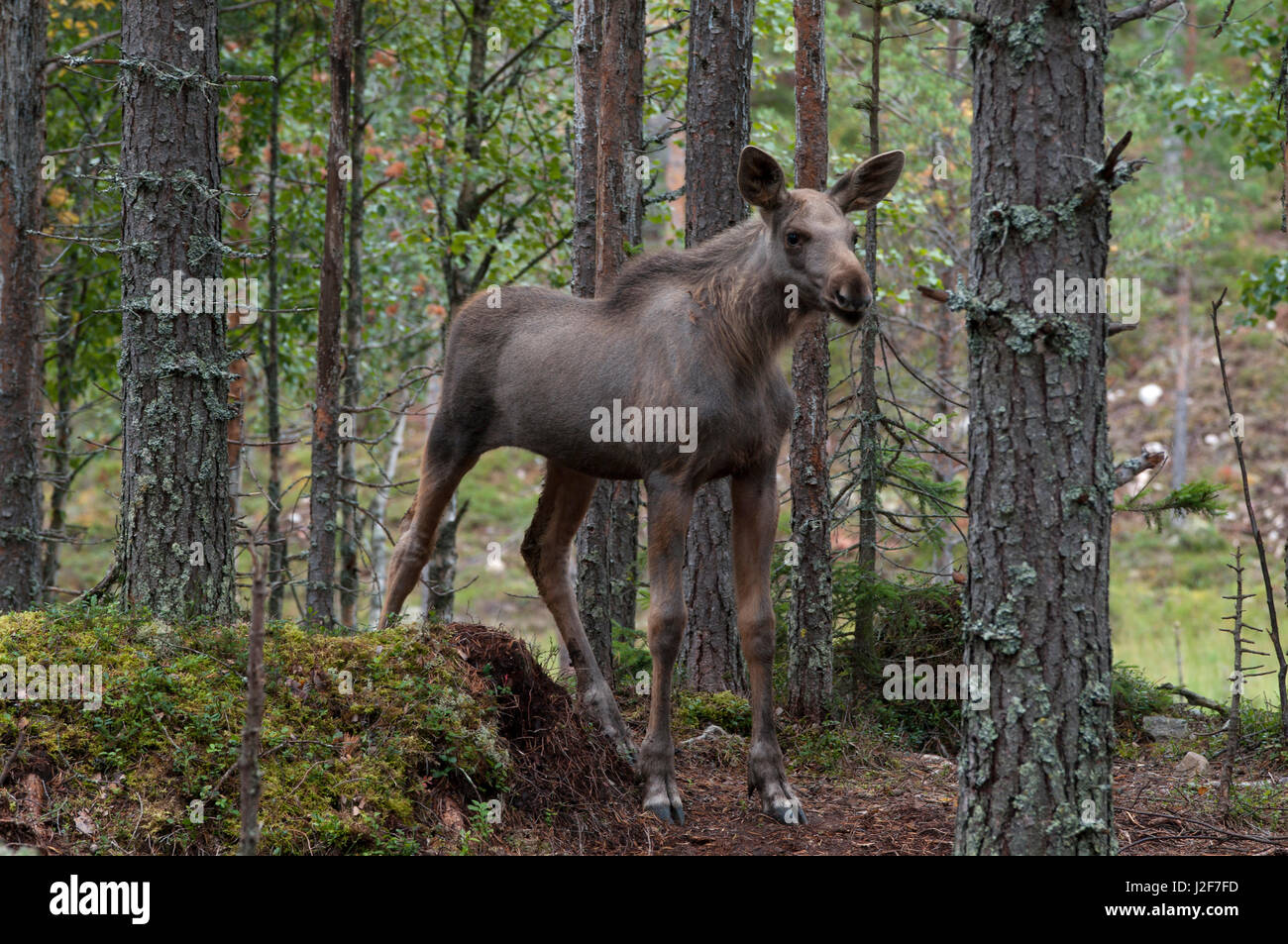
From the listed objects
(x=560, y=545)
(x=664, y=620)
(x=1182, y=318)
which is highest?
(x=1182, y=318)

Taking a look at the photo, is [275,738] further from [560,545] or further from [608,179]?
[608,179]

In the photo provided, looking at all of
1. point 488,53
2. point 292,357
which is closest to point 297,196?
point 292,357

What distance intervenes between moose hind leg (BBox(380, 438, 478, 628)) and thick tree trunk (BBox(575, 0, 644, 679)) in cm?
161

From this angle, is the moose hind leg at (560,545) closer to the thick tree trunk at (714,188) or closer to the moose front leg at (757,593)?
the moose front leg at (757,593)

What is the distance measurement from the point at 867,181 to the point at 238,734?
481 cm

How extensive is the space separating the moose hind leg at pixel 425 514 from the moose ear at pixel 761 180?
272 cm

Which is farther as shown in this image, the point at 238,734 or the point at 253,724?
the point at 238,734

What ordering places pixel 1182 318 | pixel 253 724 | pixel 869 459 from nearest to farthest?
pixel 253 724
pixel 869 459
pixel 1182 318

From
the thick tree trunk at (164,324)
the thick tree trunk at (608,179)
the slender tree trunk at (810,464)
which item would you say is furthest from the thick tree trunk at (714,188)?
the thick tree trunk at (164,324)

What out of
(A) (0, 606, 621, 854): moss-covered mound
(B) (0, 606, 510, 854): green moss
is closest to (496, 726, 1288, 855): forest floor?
(A) (0, 606, 621, 854): moss-covered mound

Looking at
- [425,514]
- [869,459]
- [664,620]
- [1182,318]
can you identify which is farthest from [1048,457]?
[1182,318]

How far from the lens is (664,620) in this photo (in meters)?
6.57
